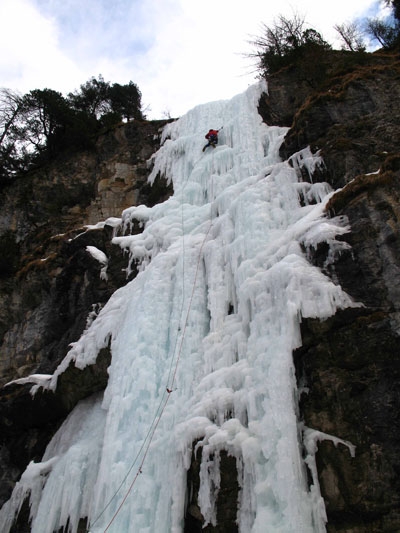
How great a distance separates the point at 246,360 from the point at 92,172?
517 inches

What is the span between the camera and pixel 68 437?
902 centimetres

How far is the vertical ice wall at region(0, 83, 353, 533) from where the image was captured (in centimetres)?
587

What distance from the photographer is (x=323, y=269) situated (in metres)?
7.04

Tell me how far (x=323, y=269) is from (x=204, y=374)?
2591 mm

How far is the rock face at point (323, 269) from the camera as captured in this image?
5609 millimetres

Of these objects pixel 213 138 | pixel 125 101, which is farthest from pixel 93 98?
pixel 213 138

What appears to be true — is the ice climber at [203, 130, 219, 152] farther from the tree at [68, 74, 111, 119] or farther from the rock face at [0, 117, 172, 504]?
the tree at [68, 74, 111, 119]

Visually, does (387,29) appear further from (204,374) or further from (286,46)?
(204,374)

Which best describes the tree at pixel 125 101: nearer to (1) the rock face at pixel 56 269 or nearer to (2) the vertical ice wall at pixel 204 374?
(1) the rock face at pixel 56 269

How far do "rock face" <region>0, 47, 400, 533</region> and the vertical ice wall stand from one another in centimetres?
30

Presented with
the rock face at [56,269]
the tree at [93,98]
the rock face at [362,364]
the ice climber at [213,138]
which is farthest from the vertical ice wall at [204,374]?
the tree at [93,98]

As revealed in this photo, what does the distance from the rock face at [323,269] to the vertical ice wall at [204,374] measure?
0.97 feet

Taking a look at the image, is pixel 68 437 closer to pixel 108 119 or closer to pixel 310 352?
pixel 310 352

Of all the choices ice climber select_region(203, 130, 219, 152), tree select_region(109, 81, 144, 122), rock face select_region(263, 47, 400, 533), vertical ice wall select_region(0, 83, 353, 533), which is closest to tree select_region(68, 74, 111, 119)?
tree select_region(109, 81, 144, 122)
